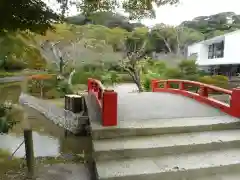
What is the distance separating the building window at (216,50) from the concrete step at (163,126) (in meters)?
21.6

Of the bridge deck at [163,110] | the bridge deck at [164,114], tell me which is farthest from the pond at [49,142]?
the bridge deck at [164,114]

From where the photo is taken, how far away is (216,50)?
2575 cm

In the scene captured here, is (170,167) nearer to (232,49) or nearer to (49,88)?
(49,88)

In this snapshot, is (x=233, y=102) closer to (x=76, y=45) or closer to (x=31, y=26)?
(x=31, y=26)

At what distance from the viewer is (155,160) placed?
382cm

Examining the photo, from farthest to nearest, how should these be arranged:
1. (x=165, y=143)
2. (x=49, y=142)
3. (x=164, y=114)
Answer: (x=49, y=142)
(x=164, y=114)
(x=165, y=143)

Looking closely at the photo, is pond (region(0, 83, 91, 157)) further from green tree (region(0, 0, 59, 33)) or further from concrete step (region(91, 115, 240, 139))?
green tree (region(0, 0, 59, 33))

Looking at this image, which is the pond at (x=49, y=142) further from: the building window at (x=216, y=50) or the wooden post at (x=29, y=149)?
the building window at (x=216, y=50)

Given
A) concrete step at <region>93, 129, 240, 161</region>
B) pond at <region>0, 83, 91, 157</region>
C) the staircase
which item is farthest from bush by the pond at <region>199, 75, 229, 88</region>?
concrete step at <region>93, 129, 240, 161</region>

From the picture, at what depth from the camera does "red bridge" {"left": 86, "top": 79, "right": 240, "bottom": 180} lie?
11.7 ft

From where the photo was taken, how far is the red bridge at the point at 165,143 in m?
3.56

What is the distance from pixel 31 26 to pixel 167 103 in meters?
5.15

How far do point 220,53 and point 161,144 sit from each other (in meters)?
23.6

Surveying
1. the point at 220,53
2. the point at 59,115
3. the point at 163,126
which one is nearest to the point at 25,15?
the point at 163,126
